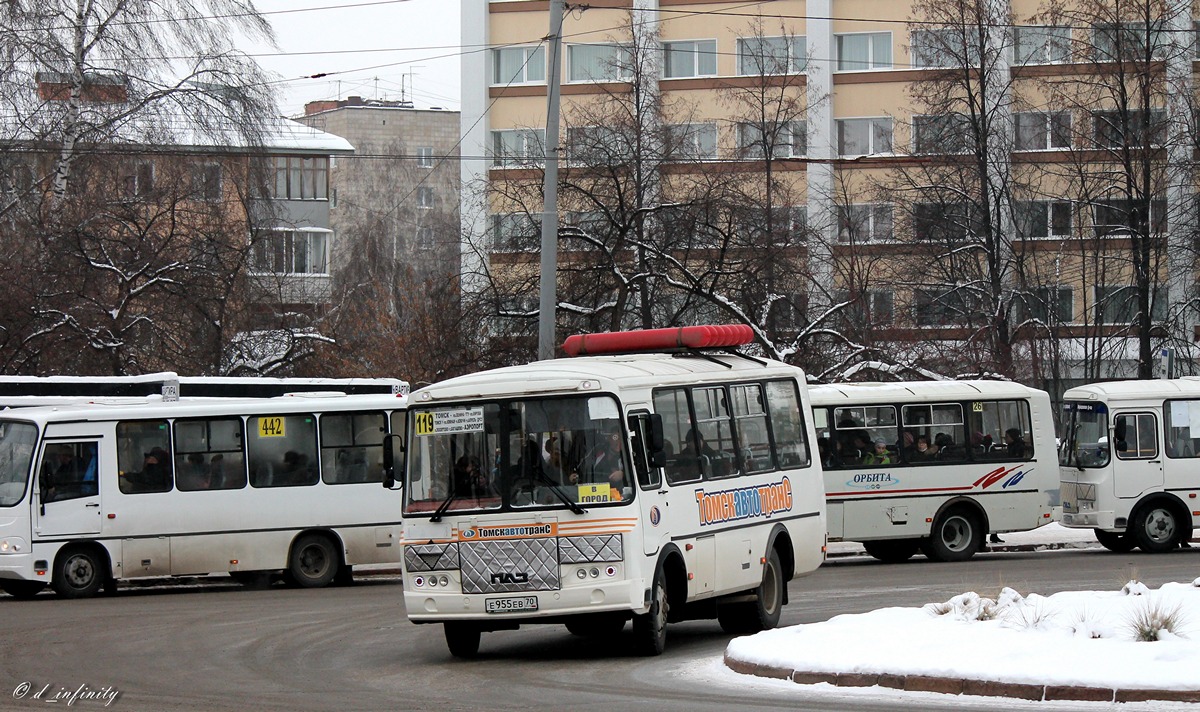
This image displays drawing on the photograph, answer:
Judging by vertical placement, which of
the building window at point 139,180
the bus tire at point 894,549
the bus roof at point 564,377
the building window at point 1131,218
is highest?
the building window at point 139,180

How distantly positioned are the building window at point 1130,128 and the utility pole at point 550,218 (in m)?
19.9

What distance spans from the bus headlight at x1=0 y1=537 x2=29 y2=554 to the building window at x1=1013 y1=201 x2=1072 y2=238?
27251mm

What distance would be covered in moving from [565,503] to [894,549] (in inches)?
570

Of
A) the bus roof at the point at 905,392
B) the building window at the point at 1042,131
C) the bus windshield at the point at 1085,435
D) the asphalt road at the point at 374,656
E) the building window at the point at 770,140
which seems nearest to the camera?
the asphalt road at the point at 374,656

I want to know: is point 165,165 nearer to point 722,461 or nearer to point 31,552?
point 31,552

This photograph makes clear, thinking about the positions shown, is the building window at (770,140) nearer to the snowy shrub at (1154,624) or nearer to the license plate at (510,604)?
the license plate at (510,604)

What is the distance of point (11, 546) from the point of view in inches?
901

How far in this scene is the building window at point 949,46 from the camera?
4172cm

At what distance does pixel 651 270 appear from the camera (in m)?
32.1

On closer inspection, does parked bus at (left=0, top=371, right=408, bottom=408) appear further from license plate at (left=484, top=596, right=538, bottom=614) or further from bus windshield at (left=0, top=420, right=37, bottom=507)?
license plate at (left=484, top=596, right=538, bottom=614)

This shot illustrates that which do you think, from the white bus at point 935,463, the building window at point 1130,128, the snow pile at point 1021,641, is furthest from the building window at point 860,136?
the snow pile at point 1021,641

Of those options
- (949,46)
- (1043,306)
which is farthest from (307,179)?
(1043,306)

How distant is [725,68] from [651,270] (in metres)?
25.8

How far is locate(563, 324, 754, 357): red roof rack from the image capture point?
17016mm
